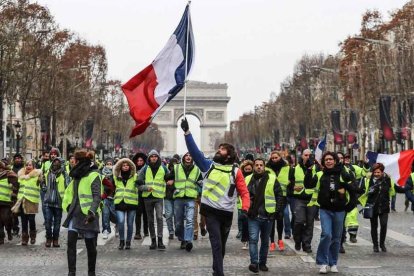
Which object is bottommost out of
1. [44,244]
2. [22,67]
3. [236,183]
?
[44,244]

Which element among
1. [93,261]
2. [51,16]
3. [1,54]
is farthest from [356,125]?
[93,261]

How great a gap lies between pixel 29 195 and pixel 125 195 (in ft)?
6.17

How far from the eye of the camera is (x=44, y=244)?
19.0 metres

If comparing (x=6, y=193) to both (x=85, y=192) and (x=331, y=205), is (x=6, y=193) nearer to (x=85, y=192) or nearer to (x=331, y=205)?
(x=85, y=192)

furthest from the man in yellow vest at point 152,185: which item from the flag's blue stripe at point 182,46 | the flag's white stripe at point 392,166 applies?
the flag's white stripe at point 392,166

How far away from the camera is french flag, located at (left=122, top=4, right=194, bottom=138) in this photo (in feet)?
50.4

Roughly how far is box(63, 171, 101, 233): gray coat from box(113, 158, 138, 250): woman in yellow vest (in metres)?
4.69

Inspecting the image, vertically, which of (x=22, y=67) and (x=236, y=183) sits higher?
(x=22, y=67)

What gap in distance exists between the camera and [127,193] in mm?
18156

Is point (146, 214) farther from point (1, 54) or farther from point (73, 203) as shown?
point (1, 54)

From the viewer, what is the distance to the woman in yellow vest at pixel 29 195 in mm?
18719

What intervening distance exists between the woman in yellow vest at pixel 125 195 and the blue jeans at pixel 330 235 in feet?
15.3

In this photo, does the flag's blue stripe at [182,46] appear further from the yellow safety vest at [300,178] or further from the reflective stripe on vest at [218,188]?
the yellow safety vest at [300,178]

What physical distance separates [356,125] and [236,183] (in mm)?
56669
